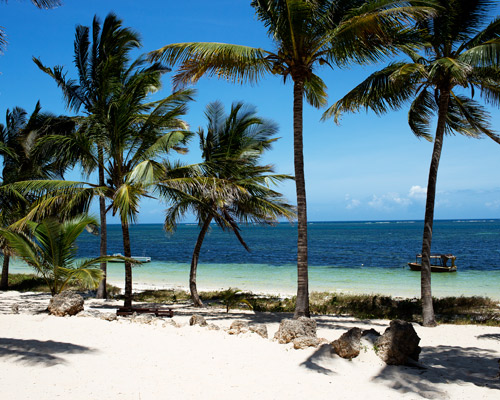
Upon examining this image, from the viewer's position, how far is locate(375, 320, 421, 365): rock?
6.55 metres

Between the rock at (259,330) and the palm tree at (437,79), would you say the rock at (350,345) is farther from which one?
the palm tree at (437,79)

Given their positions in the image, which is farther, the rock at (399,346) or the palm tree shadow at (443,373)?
the rock at (399,346)

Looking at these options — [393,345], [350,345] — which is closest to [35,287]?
[350,345]

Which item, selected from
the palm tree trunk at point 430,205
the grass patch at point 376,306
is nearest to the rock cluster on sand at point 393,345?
the palm tree trunk at point 430,205

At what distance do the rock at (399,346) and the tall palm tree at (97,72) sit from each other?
8.69 m

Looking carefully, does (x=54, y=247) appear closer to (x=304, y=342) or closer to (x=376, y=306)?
(x=304, y=342)

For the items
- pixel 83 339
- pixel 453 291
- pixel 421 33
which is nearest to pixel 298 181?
pixel 421 33

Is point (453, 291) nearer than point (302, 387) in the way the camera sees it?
No

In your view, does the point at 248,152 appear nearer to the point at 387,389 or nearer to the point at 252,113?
the point at 252,113

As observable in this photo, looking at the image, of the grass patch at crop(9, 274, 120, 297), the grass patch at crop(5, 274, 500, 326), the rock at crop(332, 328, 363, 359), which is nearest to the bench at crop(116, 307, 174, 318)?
the grass patch at crop(5, 274, 500, 326)

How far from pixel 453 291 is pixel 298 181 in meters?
15.4

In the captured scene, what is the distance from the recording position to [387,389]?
5566 mm

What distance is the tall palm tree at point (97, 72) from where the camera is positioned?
1166 cm

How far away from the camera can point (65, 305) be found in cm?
924
